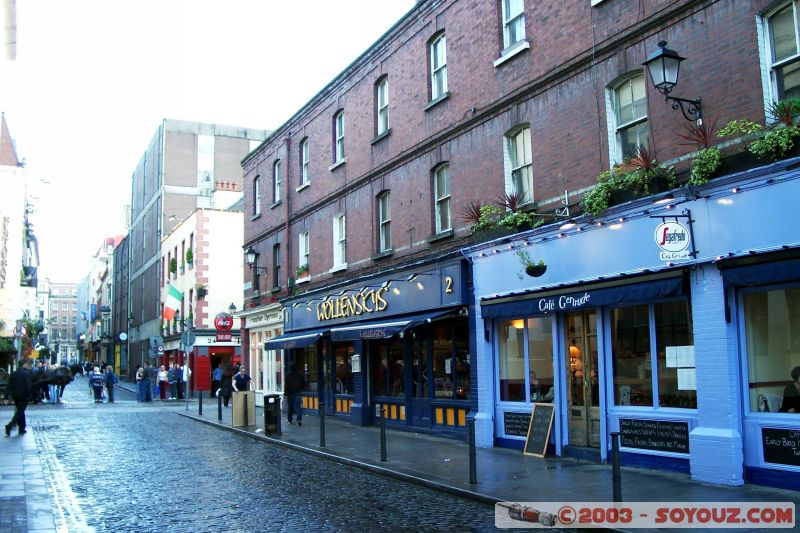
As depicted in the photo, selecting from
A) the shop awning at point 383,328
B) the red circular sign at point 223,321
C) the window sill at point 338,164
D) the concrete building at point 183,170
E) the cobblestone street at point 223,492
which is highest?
the concrete building at point 183,170

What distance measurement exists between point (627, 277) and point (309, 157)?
48.4ft

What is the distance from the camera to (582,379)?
12.9 meters

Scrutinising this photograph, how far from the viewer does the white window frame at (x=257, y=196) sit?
28.6m

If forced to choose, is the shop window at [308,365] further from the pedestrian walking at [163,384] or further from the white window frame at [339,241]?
the pedestrian walking at [163,384]

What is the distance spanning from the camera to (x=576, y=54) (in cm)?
1302

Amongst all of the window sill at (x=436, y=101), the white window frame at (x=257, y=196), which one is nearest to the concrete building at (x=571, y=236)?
the window sill at (x=436, y=101)

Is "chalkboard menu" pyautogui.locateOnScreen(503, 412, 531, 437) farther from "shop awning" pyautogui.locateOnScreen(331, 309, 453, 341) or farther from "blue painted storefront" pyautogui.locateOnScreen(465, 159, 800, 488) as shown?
"shop awning" pyautogui.locateOnScreen(331, 309, 453, 341)

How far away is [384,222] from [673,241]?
32.8ft

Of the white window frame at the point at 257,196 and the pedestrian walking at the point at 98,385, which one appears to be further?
the pedestrian walking at the point at 98,385

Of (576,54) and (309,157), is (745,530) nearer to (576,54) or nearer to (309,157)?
(576,54)

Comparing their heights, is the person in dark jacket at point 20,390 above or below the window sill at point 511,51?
below

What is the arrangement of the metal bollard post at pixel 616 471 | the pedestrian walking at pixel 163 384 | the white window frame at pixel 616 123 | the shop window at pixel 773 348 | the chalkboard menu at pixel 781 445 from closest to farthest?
the metal bollard post at pixel 616 471 < the chalkboard menu at pixel 781 445 < the shop window at pixel 773 348 < the white window frame at pixel 616 123 < the pedestrian walking at pixel 163 384

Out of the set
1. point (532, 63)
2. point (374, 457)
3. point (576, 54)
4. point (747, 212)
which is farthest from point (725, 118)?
point (374, 457)

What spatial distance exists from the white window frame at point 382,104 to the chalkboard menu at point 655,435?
10.7m
